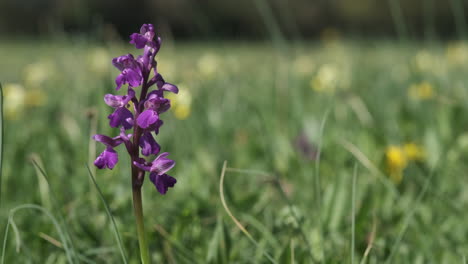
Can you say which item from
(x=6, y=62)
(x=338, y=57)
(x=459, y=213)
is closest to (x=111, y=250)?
(x=459, y=213)

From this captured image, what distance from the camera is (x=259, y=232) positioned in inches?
57.0

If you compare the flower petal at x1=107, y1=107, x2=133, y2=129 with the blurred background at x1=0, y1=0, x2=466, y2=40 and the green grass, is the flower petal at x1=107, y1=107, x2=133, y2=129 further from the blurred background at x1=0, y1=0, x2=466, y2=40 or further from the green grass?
the blurred background at x1=0, y1=0, x2=466, y2=40

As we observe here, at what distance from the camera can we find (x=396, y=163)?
179 centimetres

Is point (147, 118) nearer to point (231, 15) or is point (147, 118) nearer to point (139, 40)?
point (139, 40)

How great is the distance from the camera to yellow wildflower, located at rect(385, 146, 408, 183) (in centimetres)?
178

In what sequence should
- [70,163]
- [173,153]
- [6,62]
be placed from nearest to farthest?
[70,163], [173,153], [6,62]

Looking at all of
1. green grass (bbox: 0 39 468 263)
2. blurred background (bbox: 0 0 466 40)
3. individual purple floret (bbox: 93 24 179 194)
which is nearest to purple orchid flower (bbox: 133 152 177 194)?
individual purple floret (bbox: 93 24 179 194)

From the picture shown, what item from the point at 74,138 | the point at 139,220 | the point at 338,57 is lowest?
the point at 338,57

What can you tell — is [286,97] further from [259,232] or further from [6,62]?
[6,62]

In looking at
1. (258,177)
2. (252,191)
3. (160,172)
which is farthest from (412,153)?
(160,172)

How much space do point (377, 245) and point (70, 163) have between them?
1.26 metres

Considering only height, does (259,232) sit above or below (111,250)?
below

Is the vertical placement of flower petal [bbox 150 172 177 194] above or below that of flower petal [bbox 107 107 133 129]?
below

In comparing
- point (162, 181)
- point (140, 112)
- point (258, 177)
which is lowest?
point (258, 177)
